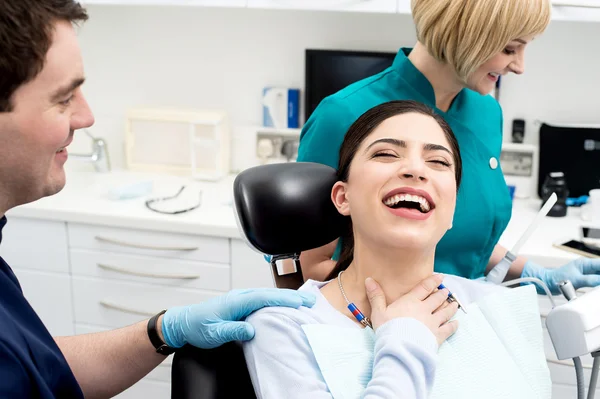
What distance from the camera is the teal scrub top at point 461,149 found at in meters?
1.42

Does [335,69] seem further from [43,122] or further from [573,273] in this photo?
[43,122]

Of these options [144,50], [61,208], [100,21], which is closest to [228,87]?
[144,50]

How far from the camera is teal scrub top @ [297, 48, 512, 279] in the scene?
4.67 ft

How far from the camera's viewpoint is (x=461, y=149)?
151cm

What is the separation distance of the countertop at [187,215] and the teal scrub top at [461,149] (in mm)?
642

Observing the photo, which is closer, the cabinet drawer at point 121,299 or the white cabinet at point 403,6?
the white cabinet at point 403,6

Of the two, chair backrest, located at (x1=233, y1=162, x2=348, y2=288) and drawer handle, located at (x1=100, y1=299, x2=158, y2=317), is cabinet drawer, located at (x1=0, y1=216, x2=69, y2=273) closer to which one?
drawer handle, located at (x1=100, y1=299, x2=158, y2=317)

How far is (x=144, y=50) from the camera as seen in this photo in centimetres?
287

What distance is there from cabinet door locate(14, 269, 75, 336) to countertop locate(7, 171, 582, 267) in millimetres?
252

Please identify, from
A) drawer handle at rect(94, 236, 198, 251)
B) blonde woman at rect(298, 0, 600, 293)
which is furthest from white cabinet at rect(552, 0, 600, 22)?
drawer handle at rect(94, 236, 198, 251)

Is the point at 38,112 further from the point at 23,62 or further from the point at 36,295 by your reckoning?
the point at 36,295

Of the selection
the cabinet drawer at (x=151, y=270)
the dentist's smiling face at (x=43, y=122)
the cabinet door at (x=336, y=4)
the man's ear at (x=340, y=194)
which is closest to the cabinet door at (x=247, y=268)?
the cabinet drawer at (x=151, y=270)

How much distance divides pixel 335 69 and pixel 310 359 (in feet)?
5.63

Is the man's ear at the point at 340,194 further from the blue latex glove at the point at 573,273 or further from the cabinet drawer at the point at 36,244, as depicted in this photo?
the cabinet drawer at the point at 36,244
